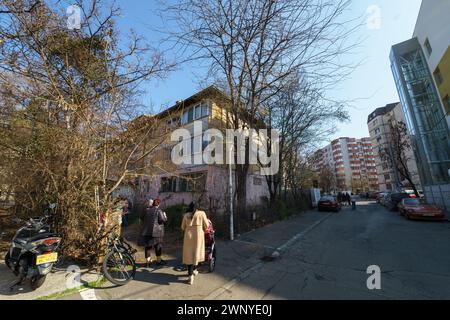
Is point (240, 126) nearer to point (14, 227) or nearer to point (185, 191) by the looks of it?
point (185, 191)

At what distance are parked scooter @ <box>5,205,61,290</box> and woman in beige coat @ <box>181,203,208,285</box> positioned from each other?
2.58 meters

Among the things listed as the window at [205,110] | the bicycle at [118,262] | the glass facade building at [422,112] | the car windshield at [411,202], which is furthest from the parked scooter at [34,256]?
the glass facade building at [422,112]

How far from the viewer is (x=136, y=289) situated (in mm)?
4223

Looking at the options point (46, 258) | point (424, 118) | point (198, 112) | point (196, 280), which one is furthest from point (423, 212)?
point (46, 258)

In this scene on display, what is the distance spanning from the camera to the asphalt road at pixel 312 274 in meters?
4.07

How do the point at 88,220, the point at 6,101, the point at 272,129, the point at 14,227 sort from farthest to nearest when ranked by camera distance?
the point at 272,129 → the point at 14,227 → the point at 6,101 → the point at 88,220

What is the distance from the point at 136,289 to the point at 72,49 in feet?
22.8

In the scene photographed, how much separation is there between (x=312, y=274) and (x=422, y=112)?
2726cm

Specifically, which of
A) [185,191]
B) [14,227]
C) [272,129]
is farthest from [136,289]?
[272,129]

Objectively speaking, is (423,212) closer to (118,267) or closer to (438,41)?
(438,41)

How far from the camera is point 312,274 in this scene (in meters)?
5.07

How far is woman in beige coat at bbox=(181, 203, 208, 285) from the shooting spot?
4750 millimetres

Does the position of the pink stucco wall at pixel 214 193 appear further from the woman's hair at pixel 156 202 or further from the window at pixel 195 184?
the woman's hair at pixel 156 202
